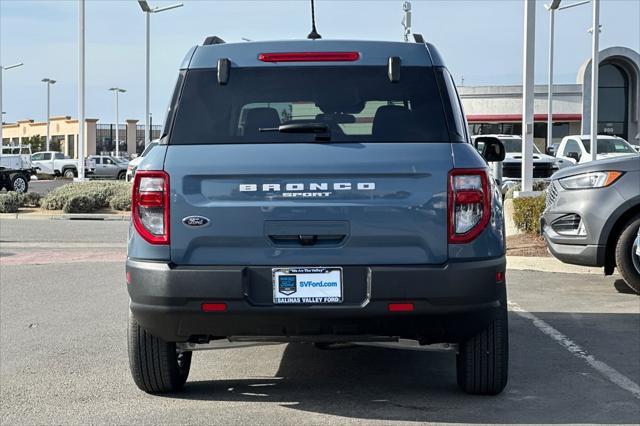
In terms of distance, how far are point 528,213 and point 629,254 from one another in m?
4.90

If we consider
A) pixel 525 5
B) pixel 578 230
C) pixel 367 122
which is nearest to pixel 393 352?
pixel 367 122

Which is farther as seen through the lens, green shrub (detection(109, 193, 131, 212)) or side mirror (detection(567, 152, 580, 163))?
side mirror (detection(567, 152, 580, 163))

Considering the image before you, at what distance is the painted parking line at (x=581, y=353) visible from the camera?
20.5 ft

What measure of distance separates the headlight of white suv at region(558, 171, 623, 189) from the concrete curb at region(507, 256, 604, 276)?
2360 mm

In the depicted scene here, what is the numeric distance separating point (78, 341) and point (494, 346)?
149 inches

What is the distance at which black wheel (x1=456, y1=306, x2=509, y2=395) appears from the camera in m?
5.51

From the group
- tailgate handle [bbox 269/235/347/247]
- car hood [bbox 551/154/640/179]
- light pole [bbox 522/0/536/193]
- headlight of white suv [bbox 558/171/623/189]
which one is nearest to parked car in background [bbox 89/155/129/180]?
light pole [bbox 522/0/536/193]

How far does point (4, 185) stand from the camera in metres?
32.8

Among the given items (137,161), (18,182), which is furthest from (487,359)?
(18,182)

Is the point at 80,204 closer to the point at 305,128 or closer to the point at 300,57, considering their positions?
the point at 300,57

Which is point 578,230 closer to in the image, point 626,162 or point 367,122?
point 626,162

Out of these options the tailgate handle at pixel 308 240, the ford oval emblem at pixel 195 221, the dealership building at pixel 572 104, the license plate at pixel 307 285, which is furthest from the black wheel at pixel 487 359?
the dealership building at pixel 572 104

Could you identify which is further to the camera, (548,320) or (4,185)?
(4,185)

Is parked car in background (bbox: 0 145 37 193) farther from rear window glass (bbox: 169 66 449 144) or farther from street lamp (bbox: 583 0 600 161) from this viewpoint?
rear window glass (bbox: 169 66 449 144)
